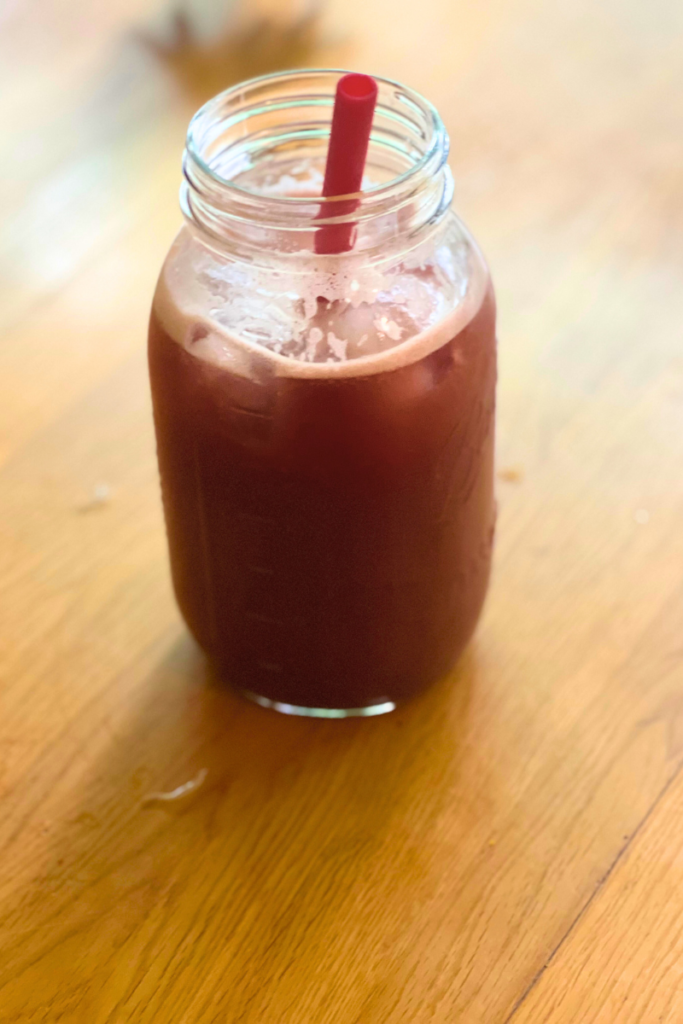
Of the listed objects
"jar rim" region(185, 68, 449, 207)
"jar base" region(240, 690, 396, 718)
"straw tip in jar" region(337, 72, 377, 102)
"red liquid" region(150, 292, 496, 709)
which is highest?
"straw tip in jar" region(337, 72, 377, 102)

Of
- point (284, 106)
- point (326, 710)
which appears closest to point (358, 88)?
point (284, 106)

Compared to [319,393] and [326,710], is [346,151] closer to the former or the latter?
[319,393]

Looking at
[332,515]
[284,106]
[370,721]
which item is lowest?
[370,721]

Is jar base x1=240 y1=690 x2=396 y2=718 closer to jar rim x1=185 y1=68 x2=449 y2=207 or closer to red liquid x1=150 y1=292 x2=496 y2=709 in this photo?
red liquid x1=150 y1=292 x2=496 y2=709

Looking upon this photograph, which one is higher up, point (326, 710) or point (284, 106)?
point (284, 106)

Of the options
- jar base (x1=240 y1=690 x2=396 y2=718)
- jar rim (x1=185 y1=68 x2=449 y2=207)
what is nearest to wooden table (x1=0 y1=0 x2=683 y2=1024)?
jar base (x1=240 y1=690 x2=396 y2=718)

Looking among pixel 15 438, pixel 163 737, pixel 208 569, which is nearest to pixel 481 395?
pixel 208 569

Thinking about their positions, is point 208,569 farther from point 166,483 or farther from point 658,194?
point 658,194

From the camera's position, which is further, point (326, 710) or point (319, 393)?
point (326, 710)
